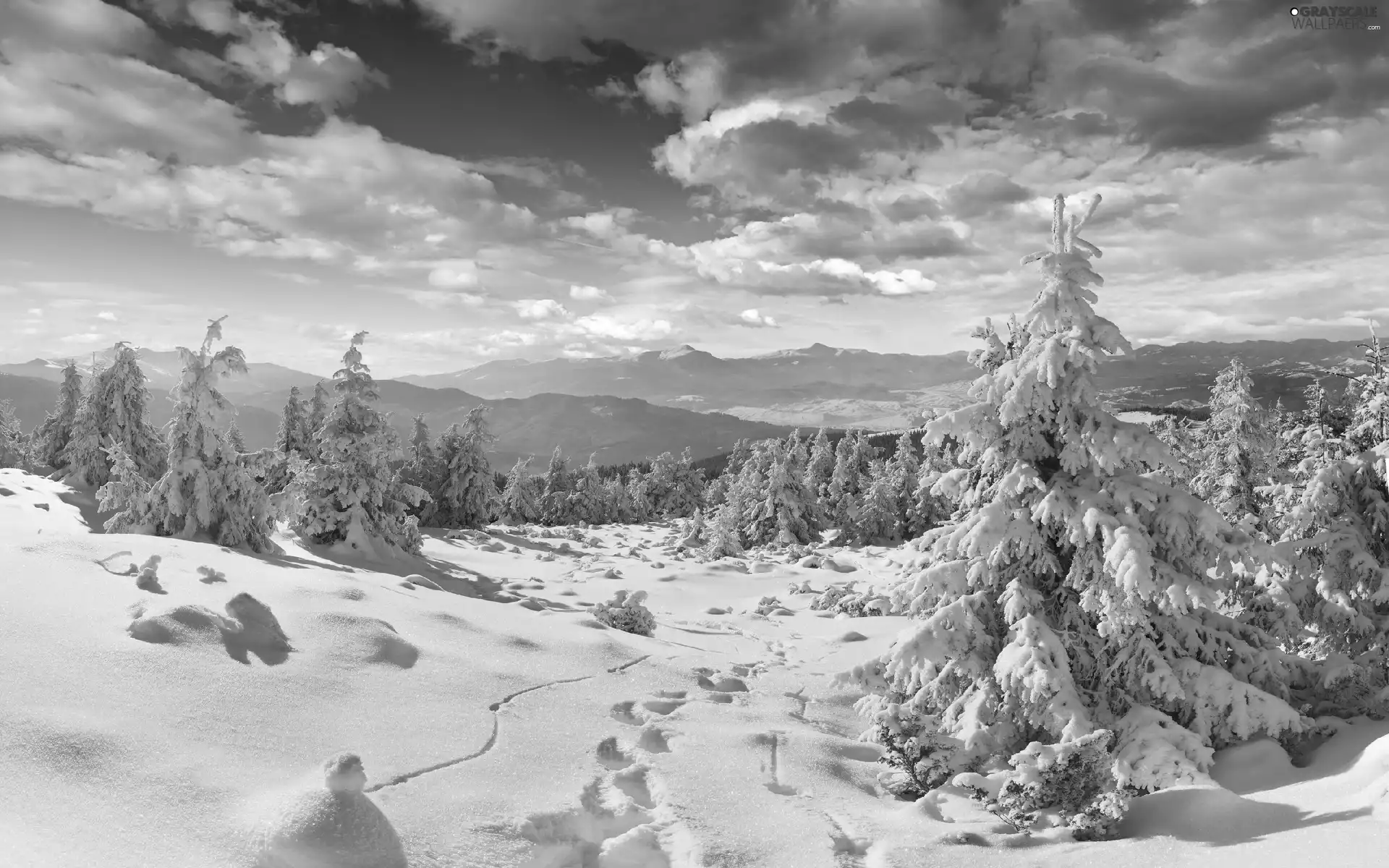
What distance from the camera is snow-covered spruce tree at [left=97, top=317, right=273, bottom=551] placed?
1889 centimetres

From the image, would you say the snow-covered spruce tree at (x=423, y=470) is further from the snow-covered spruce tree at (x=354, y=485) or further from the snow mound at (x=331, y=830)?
the snow mound at (x=331, y=830)

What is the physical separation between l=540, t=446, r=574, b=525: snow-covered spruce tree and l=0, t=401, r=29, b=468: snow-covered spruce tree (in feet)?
124

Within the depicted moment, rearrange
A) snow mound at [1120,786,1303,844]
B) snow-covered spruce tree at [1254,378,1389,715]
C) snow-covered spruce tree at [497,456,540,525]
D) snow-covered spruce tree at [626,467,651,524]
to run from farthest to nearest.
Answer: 1. snow-covered spruce tree at [626,467,651,524]
2. snow-covered spruce tree at [497,456,540,525]
3. snow-covered spruce tree at [1254,378,1389,715]
4. snow mound at [1120,786,1303,844]

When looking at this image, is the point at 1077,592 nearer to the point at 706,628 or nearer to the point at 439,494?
the point at 706,628

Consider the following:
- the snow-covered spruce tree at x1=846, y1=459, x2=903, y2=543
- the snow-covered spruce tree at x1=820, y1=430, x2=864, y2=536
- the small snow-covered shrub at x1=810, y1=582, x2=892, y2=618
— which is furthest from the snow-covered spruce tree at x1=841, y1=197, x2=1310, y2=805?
the snow-covered spruce tree at x1=820, y1=430, x2=864, y2=536

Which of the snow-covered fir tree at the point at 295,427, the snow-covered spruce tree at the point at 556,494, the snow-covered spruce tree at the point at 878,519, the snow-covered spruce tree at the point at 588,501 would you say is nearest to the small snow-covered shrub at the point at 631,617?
the snow-covered fir tree at the point at 295,427

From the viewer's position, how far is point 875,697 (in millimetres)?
8680

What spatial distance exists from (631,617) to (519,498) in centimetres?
5171

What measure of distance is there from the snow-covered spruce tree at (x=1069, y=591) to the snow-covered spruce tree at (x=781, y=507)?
4029 centimetres

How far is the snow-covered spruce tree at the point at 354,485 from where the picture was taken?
953 inches

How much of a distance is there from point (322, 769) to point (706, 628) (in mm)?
13132

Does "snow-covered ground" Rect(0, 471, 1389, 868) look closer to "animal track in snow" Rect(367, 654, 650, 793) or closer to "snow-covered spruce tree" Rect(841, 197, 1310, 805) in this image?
"animal track in snow" Rect(367, 654, 650, 793)

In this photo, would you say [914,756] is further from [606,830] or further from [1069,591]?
[606,830]

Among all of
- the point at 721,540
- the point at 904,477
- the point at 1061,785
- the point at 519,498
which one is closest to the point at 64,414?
the point at 519,498
